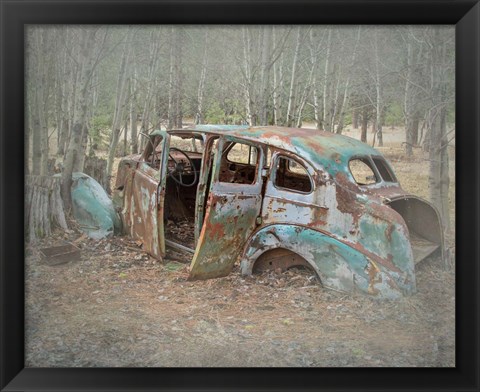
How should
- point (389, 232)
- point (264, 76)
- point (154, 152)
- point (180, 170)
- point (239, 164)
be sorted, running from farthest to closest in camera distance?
point (180, 170) → point (239, 164) → point (154, 152) → point (264, 76) → point (389, 232)

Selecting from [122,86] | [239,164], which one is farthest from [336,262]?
[122,86]

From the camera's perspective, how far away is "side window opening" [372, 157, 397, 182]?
3.70 m

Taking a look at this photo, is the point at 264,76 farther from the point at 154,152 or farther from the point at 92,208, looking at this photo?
the point at 92,208

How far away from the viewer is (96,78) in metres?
3.79

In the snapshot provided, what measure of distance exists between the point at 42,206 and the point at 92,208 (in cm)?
34

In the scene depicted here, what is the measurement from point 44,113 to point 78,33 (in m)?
0.61

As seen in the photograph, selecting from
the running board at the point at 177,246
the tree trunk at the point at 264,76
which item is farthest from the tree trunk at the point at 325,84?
the running board at the point at 177,246

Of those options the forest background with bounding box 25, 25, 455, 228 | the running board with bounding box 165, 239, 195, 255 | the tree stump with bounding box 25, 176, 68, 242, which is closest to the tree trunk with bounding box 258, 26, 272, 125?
the forest background with bounding box 25, 25, 455, 228

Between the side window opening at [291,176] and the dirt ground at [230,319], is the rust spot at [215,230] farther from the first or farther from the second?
the side window opening at [291,176]

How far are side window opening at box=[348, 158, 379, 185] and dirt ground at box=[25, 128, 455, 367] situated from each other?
0.17m

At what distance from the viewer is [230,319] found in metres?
3.72
